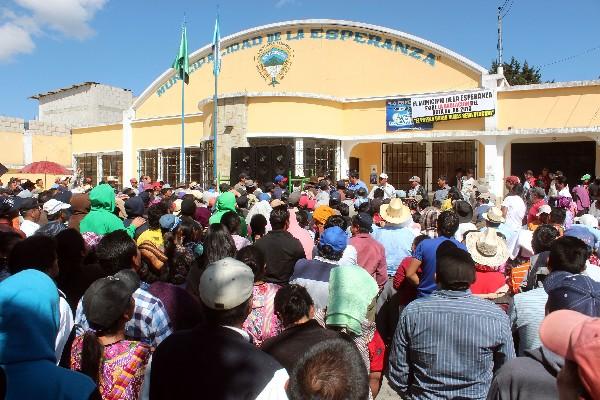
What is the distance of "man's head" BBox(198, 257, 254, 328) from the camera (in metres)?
2.16

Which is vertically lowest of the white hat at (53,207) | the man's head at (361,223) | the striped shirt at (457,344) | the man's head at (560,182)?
the striped shirt at (457,344)

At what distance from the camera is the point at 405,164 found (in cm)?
1878

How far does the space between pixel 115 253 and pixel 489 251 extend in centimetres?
287

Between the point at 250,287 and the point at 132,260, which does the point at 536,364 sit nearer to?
the point at 250,287

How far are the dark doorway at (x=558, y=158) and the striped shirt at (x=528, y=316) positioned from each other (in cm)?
1630

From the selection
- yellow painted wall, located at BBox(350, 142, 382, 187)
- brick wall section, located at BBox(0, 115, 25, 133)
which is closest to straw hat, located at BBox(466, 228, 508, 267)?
yellow painted wall, located at BBox(350, 142, 382, 187)

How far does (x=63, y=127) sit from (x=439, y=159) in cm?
2011

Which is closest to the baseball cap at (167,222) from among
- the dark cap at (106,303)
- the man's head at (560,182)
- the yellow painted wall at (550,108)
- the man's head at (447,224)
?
the dark cap at (106,303)

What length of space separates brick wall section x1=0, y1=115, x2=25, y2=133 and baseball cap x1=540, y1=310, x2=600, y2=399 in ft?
91.2

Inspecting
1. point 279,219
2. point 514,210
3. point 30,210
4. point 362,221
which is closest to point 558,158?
point 514,210

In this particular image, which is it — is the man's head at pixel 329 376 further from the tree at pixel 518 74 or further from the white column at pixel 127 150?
the tree at pixel 518 74

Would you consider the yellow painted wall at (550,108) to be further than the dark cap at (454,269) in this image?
Yes

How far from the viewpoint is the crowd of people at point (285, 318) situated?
73.5 inches

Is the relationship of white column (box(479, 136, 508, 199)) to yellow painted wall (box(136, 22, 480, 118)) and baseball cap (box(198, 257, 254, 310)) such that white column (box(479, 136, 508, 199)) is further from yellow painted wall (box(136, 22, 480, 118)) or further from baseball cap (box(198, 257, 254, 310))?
baseball cap (box(198, 257, 254, 310))
